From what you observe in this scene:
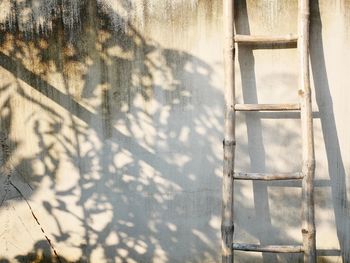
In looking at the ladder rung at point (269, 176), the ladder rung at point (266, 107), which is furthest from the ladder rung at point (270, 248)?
the ladder rung at point (266, 107)

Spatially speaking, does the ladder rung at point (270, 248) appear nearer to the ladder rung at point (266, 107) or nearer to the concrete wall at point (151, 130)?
the concrete wall at point (151, 130)

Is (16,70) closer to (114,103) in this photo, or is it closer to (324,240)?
(114,103)

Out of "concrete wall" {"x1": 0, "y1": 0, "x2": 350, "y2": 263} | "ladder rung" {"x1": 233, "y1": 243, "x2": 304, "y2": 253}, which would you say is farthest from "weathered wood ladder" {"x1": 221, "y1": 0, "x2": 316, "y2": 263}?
"concrete wall" {"x1": 0, "y1": 0, "x2": 350, "y2": 263}

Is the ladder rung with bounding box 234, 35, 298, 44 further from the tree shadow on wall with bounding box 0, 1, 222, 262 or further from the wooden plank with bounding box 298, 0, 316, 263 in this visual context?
the tree shadow on wall with bounding box 0, 1, 222, 262

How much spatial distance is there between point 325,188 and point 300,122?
59cm

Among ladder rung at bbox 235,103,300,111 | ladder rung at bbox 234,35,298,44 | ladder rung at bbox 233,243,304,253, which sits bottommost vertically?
ladder rung at bbox 233,243,304,253

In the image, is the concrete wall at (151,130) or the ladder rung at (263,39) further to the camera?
the concrete wall at (151,130)

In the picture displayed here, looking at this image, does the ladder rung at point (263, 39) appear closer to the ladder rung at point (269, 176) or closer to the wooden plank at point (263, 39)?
the wooden plank at point (263, 39)

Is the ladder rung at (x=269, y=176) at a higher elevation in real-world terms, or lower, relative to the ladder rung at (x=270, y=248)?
higher

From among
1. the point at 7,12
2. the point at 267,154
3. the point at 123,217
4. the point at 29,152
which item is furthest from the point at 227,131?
the point at 7,12

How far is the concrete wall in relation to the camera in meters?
3.43

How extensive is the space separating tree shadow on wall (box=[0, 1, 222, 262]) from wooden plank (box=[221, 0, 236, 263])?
178 mm

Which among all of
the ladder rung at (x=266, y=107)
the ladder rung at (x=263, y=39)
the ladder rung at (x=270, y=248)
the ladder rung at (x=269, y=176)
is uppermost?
the ladder rung at (x=263, y=39)

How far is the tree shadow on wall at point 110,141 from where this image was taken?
347 cm
